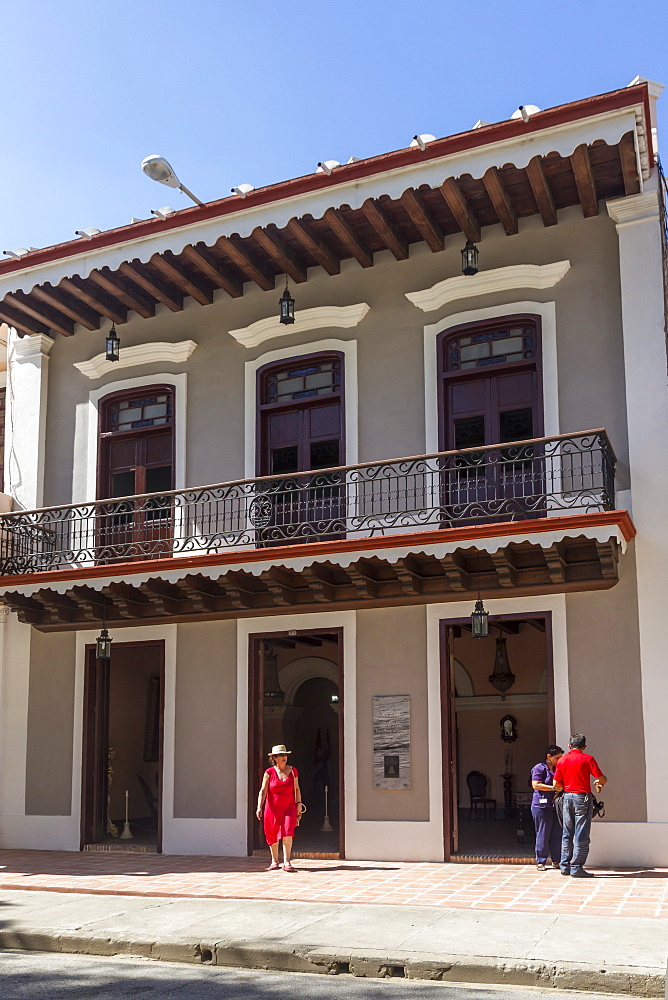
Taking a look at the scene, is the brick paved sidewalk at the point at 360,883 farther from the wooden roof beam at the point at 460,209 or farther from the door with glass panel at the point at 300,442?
the wooden roof beam at the point at 460,209

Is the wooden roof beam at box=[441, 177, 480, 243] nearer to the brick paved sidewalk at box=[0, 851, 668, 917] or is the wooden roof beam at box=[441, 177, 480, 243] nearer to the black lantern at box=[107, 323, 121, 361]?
the black lantern at box=[107, 323, 121, 361]

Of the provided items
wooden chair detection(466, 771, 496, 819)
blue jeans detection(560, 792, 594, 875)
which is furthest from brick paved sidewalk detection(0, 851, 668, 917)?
wooden chair detection(466, 771, 496, 819)

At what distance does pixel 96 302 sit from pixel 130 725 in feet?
23.9

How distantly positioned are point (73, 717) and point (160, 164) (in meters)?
7.52

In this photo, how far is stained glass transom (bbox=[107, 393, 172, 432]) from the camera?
15555mm

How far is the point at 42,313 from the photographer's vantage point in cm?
1591

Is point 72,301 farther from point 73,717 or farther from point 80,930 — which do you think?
point 80,930

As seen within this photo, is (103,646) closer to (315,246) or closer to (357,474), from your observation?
(357,474)

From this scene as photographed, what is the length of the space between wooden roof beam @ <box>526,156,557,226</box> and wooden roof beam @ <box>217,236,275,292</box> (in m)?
3.81

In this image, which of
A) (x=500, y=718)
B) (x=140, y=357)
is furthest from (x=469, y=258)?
(x=500, y=718)

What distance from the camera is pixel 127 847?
47.2 ft

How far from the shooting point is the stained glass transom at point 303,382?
14398 mm

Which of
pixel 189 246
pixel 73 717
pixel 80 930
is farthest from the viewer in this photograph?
pixel 73 717

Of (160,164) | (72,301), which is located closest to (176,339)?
(72,301)
